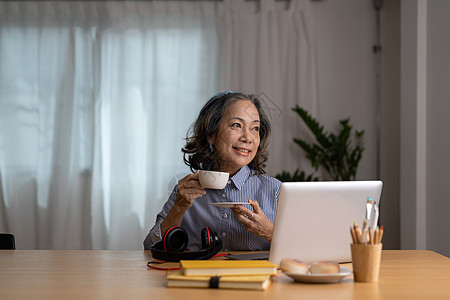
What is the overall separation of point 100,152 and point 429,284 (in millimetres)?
3400

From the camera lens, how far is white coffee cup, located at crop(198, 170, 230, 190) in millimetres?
1729

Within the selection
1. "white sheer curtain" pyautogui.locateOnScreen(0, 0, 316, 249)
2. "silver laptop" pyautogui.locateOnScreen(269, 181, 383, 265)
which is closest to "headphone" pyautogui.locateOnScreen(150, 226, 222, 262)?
"silver laptop" pyautogui.locateOnScreen(269, 181, 383, 265)

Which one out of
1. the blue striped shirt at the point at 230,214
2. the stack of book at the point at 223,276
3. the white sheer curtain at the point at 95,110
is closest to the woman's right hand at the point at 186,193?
the blue striped shirt at the point at 230,214

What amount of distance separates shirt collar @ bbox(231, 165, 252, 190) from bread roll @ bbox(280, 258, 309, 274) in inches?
31.9

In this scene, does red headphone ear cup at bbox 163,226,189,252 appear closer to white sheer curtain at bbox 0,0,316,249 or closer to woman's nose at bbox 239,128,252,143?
woman's nose at bbox 239,128,252,143

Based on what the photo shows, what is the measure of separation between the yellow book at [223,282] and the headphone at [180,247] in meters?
0.36

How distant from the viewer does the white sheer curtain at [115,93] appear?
14.1ft

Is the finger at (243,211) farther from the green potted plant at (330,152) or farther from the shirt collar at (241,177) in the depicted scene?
the green potted plant at (330,152)

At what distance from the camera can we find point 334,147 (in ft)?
13.3

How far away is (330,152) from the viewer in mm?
4098

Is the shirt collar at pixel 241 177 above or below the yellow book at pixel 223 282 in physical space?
above

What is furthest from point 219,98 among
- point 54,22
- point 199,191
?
point 54,22

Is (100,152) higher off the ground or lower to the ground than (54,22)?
lower

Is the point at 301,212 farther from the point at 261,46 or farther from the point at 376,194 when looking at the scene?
the point at 261,46
